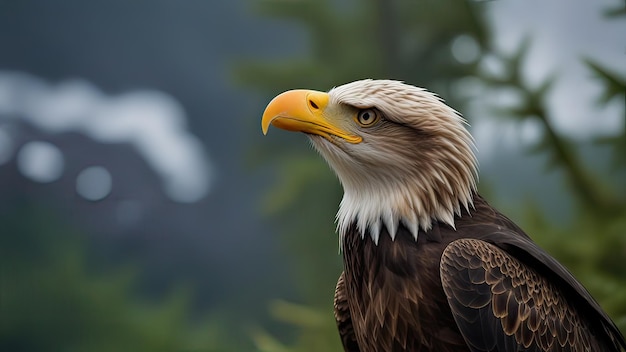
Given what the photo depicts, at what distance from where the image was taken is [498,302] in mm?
1474

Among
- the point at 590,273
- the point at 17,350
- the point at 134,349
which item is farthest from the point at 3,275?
the point at 590,273

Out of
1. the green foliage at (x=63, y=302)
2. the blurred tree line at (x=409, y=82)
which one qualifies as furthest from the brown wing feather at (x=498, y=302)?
the green foliage at (x=63, y=302)

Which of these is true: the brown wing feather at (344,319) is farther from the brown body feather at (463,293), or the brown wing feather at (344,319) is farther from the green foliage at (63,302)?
the green foliage at (63,302)

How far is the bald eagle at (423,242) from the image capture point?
1479 mm

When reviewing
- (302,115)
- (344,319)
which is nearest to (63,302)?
(344,319)

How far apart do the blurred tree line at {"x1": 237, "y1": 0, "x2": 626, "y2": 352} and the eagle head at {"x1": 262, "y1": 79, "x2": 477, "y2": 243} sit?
229 centimetres

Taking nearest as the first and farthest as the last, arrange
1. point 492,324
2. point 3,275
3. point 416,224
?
point 492,324, point 416,224, point 3,275

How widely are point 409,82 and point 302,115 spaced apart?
3344mm

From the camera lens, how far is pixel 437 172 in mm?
1591

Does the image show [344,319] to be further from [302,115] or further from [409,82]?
[409,82]

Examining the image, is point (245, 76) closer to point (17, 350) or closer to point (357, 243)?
point (17, 350)

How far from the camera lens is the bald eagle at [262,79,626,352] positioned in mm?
1479

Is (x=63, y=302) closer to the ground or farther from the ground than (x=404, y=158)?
closer to the ground

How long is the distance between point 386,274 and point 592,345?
555 mm
